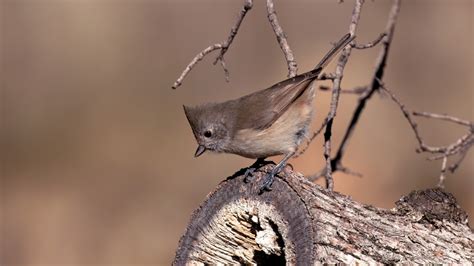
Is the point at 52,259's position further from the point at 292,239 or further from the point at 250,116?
the point at 292,239

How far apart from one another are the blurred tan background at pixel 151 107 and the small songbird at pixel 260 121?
3548 millimetres

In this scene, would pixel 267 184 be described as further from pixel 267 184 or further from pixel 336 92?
pixel 336 92

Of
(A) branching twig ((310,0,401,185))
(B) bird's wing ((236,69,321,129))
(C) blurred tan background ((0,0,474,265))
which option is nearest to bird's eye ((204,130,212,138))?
(B) bird's wing ((236,69,321,129))

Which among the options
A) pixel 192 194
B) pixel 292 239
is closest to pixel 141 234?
pixel 192 194

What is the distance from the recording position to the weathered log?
11.7 ft

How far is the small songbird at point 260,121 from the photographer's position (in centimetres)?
464

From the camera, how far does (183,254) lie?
409 centimetres

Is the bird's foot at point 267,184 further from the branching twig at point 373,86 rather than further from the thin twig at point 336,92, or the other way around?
the branching twig at point 373,86

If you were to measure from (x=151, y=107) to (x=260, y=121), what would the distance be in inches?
196

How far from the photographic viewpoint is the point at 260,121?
15.5ft

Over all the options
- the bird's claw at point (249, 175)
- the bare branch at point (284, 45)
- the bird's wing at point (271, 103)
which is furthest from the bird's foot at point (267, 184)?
the bare branch at point (284, 45)

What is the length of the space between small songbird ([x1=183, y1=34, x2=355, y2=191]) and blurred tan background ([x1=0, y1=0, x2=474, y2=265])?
11.6ft

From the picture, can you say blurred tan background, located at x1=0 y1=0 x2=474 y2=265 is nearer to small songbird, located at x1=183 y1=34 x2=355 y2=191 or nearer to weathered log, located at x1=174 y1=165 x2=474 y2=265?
small songbird, located at x1=183 y1=34 x2=355 y2=191

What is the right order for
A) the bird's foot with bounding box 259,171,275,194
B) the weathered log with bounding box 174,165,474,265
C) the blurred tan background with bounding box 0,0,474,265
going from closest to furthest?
1. the weathered log with bounding box 174,165,474,265
2. the bird's foot with bounding box 259,171,275,194
3. the blurred tan background with bounding box 0,0,474,265
